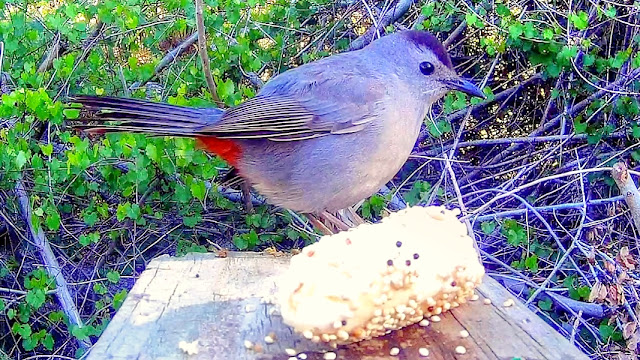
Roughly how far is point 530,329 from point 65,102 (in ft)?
8.55

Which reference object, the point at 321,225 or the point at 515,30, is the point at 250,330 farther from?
the point at 515,30

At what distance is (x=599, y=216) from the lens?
3641mm

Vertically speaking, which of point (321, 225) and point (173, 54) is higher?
point (173, 54)

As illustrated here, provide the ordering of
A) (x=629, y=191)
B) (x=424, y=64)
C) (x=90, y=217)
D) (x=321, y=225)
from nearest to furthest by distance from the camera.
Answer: (x=629, y=191) → (x=424, y=64) → (x=321, y=225) → (x=90, y=217)

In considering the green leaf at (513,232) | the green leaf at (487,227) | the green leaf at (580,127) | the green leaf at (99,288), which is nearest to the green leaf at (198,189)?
the green leaf at (99,288)

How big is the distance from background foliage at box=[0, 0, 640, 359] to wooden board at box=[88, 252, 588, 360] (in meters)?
1.11

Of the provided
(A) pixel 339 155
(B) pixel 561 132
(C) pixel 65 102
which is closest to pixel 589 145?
(B) pixel 561 132

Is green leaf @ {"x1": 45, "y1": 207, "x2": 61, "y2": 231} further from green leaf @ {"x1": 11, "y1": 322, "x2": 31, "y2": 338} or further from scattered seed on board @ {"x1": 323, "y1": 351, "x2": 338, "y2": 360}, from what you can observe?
scattered seed on board @ {"x1": 323, "y1": 351, "x2": 338, "y2": 360}

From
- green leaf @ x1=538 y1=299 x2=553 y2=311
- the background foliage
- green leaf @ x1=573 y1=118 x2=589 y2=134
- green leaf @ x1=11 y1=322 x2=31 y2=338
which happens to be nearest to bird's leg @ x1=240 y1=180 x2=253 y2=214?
the background foliage

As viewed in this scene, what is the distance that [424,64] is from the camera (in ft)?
9.29

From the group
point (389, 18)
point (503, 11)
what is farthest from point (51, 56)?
point (503, 11)

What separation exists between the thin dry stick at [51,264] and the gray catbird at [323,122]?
122 cm

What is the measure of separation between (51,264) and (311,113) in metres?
1.87

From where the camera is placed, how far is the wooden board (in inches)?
62.0
